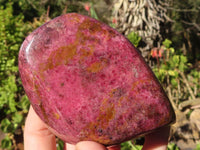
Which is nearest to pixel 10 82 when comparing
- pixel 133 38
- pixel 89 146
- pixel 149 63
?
pixel 133 38

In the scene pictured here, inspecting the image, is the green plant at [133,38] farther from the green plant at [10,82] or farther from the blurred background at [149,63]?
the green plant at [10,82]

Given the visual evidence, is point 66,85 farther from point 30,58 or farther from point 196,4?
point 196,4

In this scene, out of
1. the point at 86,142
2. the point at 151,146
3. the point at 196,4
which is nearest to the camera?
the point at 86,142

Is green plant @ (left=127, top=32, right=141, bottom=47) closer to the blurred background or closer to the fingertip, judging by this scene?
the blurred background

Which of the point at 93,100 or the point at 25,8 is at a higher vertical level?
the point at 93,100

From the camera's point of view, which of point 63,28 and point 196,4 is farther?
point 196,4

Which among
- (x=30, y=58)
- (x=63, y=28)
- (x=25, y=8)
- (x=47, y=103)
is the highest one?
(x=63, y=28)

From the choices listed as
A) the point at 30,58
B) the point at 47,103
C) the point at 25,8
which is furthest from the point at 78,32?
the point at 25,8

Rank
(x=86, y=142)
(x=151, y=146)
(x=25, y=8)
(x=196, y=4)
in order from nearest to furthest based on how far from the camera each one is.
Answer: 1. (x=86, y=142)
2. (x=151, y=146)
3. (x=25, y=8)
4. (x=196, y=4)
